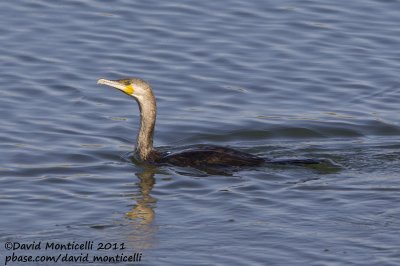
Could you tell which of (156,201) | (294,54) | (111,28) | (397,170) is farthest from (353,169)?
(111,28)

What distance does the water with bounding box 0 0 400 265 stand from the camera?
439 inches

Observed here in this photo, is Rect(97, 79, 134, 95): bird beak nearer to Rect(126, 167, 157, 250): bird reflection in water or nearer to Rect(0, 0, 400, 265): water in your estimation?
Rect(0, 0, 400, 265): water

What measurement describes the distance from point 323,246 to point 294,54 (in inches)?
289

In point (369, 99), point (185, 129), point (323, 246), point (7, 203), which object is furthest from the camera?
point (369, 99)

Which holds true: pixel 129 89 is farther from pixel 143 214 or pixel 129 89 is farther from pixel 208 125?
pixel 143 214

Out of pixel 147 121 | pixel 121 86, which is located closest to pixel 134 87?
pixel 121 86

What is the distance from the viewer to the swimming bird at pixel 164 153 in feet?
44.5

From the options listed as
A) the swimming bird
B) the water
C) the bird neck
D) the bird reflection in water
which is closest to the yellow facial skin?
the swimming bird

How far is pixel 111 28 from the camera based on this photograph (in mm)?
18547

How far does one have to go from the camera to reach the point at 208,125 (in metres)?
15.2

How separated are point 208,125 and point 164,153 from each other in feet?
3.63

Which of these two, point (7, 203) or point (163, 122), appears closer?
point (7, 203)

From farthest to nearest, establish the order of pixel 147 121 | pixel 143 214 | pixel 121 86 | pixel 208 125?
pixel 208 125 → pixel 147 121 → pixel 121 86 → pixel 143 214

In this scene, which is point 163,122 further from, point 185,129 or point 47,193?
point 47,193
